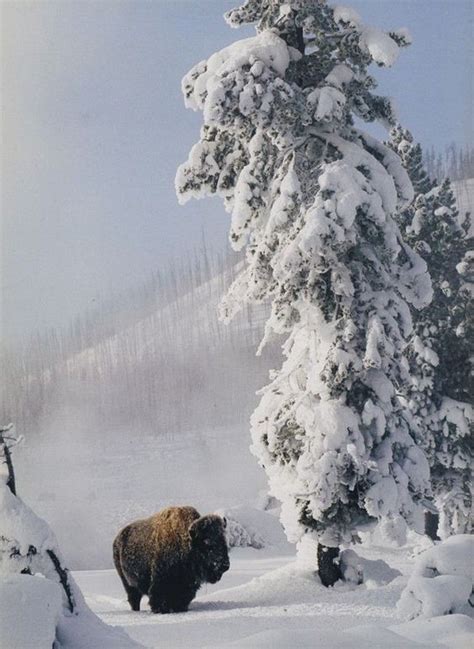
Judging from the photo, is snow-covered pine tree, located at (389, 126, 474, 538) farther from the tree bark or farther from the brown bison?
the tree bark

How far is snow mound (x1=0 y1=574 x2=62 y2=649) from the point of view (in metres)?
6.74

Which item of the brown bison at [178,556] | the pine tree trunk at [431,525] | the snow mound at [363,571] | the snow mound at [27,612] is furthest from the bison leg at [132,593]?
the pine tree trunk at [431,525]

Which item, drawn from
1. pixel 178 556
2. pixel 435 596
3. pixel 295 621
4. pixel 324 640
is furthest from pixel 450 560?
pixel 178 556

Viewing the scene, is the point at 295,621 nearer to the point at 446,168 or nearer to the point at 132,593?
the point at 132,593

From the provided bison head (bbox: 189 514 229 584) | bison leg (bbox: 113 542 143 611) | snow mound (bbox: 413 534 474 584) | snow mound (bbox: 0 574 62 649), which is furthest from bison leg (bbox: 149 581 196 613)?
snow mound (bbox: 0 574 62 649)

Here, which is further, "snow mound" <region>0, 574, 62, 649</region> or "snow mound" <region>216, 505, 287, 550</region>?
"snow mound" <region>216, 505, 287, 550</region>

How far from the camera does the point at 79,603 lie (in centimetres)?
864

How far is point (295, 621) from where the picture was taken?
A: 32.6ft

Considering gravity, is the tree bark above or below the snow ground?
above

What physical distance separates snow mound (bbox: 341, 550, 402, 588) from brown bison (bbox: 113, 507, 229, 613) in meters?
3.09

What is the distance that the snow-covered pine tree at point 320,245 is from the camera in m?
12.3

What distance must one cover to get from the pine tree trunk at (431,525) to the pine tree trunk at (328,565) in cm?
1183

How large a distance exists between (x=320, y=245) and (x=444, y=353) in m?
12.4

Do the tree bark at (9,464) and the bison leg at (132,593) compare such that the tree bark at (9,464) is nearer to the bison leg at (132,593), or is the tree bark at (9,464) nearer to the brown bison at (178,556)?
the brown bison at (178,556)
